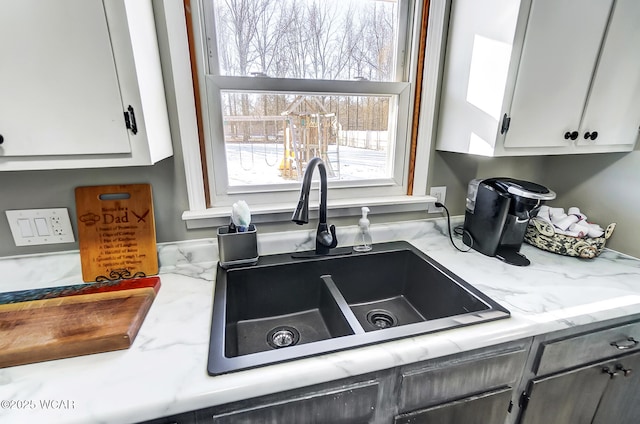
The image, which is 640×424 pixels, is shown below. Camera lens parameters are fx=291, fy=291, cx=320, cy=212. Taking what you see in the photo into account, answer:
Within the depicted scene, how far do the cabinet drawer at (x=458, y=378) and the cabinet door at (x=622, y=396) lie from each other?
43cm

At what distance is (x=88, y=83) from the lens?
2.24 ft

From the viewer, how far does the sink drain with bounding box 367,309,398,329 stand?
1.08 metres

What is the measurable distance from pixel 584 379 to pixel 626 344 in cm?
17

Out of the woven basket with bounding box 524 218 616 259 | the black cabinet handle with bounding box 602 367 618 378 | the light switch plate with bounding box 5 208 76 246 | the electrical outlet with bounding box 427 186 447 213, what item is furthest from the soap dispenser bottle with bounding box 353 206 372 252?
the light switch plate with bounding box 5 208 76 246

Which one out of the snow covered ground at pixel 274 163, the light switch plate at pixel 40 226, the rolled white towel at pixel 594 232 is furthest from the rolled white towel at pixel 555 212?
the light switch plate at pixel 40 226

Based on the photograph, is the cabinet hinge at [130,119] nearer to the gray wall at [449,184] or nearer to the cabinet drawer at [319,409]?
the gray wall at [449,184]

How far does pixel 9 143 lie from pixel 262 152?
0.70 meters

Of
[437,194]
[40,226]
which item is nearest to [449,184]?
[437,194]

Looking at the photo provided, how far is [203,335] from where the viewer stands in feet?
2.36

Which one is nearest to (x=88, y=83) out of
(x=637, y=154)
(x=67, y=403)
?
(x=67, y=403)

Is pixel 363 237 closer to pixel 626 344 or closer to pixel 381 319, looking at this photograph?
pixel 381 319

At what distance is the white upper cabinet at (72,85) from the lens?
635mm

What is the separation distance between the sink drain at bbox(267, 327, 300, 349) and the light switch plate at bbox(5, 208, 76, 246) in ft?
2.45

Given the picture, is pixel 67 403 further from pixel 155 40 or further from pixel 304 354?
pixel 155 40
